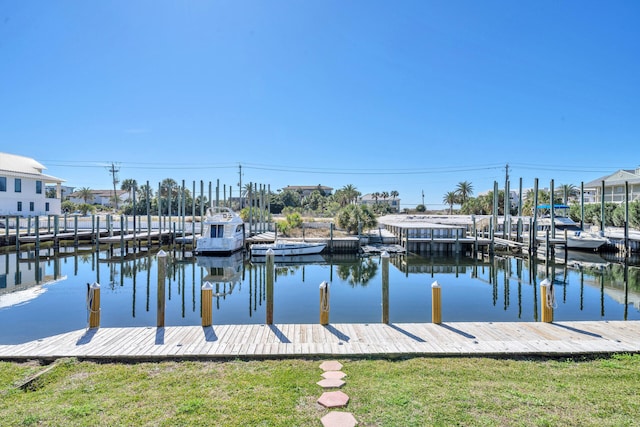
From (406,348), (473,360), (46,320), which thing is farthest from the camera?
(46,320)

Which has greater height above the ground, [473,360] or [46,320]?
[473,360]

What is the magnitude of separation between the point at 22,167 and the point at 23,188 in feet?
12.7

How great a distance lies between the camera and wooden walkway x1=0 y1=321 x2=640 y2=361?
732 cm

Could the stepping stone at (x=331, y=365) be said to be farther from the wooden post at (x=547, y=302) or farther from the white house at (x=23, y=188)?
the white house at (x=23, y=188)

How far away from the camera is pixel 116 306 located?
50.6ft

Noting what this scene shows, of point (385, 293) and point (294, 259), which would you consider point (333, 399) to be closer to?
point (385, 293)

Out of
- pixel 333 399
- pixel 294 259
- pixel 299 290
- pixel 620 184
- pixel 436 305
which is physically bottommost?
pixel 299 290

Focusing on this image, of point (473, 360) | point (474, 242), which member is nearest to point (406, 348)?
point (473, 360)

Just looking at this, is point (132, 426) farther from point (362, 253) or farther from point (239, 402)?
point (362, 253)

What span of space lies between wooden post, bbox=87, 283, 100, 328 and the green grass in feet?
8.04

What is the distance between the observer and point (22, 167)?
43906 millimetres

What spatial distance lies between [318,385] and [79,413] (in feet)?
10.6

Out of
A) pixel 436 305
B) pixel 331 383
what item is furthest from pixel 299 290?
pixel 331 383

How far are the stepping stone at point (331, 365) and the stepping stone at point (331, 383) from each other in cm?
47
